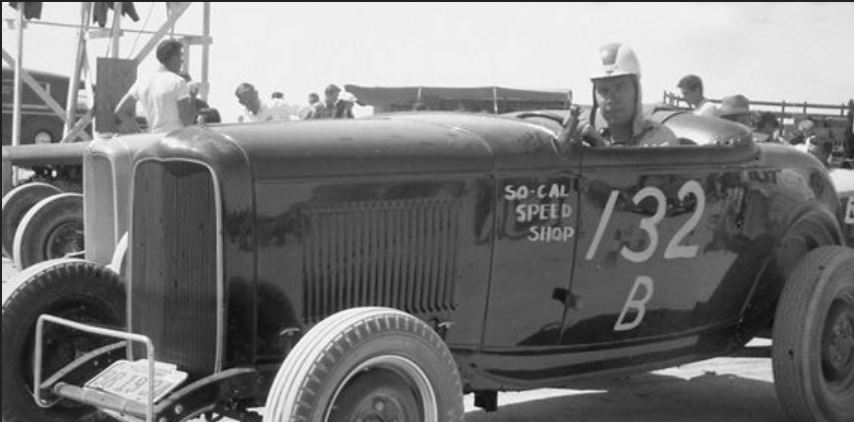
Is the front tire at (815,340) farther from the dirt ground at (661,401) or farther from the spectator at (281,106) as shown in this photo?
the spectator at (281,106)

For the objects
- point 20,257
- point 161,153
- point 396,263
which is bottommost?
point 20,257

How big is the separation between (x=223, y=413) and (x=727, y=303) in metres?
2.40

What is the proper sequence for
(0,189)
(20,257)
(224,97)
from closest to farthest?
(20,257)
(0,189)
(224,97)

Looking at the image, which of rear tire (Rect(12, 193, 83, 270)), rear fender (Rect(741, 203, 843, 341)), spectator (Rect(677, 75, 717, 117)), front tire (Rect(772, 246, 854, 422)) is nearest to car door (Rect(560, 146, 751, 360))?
rear fender (Rect(741, 203, 843, 341))

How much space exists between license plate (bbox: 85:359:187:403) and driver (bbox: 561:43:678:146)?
2229 mm

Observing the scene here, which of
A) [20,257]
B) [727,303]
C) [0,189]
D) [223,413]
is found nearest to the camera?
[223,413]

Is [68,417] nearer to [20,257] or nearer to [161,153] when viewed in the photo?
[161,153]

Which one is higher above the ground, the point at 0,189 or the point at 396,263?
the point at 396,263

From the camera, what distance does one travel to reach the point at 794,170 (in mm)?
4891

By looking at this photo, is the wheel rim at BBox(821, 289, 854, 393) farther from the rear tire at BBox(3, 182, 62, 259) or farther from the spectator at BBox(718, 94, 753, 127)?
the rear tire at BBox(3, 182, 62, 259)

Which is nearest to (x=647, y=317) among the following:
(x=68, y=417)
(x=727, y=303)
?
(x=727, y=303)

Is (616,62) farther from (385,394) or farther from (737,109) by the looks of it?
(737,109)

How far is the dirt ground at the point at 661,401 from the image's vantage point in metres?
4.98

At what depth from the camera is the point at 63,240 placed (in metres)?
8.77
